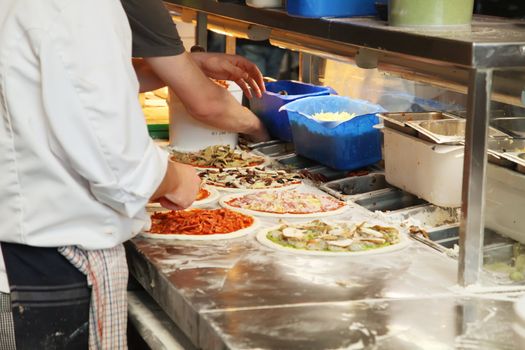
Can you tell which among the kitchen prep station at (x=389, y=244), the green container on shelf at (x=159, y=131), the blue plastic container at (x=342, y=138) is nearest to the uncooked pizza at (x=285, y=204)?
Answer: the kitchen prep station at (x=389, y=244)

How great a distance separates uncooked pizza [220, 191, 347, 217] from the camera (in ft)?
9.93

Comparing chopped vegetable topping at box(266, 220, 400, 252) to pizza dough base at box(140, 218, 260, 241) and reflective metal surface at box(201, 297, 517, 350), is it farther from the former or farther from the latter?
reflective metal surface at box(201, 297, 517, 350)

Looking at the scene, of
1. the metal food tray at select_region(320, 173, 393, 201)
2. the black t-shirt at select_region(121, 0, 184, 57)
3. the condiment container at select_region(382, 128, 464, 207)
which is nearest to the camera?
the condiment container at select_region(382, 128, 464, 207)

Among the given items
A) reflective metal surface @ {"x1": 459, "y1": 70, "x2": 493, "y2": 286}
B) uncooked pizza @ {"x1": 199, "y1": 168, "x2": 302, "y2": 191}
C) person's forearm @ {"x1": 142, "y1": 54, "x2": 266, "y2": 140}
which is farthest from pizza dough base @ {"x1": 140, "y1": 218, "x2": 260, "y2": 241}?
reflective metal surface @ {"x1": 459, "y1": 70, "x2": 493, "y2": 286}

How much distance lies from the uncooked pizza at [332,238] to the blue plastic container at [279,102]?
1166 mm

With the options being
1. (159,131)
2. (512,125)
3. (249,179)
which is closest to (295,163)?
(249,179)

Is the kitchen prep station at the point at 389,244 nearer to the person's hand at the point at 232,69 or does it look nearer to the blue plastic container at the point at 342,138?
the blue plastic container at the point at 342,138

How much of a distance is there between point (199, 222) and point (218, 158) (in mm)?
935

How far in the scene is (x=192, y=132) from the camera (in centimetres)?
392

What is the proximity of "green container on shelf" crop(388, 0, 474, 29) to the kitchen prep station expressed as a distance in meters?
0.06

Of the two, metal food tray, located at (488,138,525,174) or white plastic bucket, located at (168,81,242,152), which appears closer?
metal food tray, located at (488,138,525,174)

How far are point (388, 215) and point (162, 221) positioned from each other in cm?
74

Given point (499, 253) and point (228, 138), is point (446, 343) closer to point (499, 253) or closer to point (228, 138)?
point (499, 253)

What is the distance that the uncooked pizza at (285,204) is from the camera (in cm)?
303
